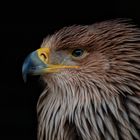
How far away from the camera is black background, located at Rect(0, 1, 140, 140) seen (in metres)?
7.93

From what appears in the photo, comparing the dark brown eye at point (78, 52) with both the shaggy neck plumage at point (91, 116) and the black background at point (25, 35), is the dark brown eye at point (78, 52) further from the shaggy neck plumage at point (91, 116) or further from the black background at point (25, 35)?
the black background at point (25, 35)

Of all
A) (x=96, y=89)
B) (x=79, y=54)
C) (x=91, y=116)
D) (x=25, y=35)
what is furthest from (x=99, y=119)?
(x=25, y=35)

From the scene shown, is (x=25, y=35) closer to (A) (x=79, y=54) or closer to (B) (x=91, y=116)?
(A) (x=79, y=54)

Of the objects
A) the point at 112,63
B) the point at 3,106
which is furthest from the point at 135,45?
the point at 3,106

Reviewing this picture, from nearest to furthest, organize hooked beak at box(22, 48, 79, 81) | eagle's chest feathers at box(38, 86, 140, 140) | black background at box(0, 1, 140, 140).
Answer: eagle's chest feathers at box(38, 86, 140, 140) < hooked beak at box(22, 48, 79, 81) < black background at box(0, 1, 140, 140)

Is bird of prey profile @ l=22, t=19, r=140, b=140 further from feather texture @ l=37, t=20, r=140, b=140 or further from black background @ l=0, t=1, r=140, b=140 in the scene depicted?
black background @ l=0, t=1, r=140, b=140

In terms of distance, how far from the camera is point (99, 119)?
5316 millimetres

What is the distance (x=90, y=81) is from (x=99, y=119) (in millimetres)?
320

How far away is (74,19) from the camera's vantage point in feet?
25.9

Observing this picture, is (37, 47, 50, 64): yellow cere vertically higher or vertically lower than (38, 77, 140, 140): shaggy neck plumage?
higher

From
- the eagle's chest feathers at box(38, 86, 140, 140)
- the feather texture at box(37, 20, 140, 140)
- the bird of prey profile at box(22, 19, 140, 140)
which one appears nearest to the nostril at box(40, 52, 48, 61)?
the bird of prey profile at box(22, 19, 140, 140)

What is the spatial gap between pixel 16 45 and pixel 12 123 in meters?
0.89

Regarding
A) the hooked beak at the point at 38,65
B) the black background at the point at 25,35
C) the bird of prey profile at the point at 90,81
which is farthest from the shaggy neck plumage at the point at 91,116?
the black background at the point at 25,35

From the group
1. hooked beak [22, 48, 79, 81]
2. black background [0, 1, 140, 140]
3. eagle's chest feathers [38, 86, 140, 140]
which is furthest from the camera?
black background [0, 1, 140, 140]
